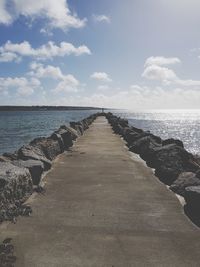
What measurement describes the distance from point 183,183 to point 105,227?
253cm

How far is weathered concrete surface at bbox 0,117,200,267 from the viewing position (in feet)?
12.7

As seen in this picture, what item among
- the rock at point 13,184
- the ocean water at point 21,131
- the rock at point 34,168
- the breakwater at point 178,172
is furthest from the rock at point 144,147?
the ocean water at point 21,131

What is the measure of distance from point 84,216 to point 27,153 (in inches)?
135

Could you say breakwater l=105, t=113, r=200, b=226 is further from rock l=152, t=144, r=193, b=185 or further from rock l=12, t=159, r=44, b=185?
rock l=12, t=159, r=44, b=185

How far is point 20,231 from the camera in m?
4.56

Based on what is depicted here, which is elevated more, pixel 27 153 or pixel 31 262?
pixel 27 153

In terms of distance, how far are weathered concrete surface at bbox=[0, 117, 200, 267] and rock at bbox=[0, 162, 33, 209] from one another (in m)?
0.26

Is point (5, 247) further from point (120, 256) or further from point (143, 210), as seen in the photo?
point (143, 210)

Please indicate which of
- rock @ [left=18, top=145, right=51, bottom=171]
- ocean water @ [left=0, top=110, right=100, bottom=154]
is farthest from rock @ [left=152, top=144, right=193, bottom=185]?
ocean water @ [left=0, top=110, right=100, bottom=154]

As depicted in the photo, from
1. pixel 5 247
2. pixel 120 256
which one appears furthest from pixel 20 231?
pixel 120 256

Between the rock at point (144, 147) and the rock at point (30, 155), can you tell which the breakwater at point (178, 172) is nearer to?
the rock at point (144, 147)

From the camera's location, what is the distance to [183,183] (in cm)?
668

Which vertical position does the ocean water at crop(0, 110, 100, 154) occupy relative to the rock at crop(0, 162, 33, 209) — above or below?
below

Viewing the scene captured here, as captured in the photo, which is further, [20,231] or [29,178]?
[29,178]
